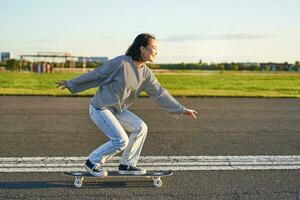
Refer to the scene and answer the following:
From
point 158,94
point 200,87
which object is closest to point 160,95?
Answer: point 158,94

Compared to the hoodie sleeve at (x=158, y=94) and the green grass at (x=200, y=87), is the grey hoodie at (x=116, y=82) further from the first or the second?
the green grass at (x=200, y=87)

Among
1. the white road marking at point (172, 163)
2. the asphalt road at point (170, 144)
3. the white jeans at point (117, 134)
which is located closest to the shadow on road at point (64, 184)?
the asphalt road at point (170, 144)

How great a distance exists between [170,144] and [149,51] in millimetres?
3205

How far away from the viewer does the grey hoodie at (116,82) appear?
547cm

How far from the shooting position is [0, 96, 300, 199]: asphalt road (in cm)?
539

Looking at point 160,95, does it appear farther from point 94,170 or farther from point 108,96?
point 94,170

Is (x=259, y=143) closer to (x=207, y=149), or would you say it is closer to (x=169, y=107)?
(x=207, y=149)

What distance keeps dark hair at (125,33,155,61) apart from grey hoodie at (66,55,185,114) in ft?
0.22

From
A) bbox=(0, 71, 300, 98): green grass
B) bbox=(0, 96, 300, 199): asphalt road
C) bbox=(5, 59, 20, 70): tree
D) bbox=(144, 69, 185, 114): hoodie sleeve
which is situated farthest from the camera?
bbox=(5, 59, 20, 70): tree

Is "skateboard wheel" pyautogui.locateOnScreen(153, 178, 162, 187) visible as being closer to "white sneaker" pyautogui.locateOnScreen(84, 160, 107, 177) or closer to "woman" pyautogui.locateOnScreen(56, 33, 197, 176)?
"woman" pyautogui.locateOnScreen(56, 33, 197, 176)

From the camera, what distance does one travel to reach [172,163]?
6.84 metres

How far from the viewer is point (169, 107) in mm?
5906

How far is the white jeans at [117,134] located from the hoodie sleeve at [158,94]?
38 cm

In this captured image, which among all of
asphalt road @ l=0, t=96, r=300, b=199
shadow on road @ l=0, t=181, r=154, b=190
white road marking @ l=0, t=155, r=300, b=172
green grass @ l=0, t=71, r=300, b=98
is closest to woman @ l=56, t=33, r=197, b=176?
shadow on road @ l=0, t=181, r=154, b=190
